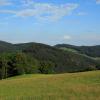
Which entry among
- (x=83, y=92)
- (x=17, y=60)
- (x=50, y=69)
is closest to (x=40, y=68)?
Answer: (x=50, y=69)

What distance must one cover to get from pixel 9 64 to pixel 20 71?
8.25m

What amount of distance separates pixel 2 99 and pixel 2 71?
8640 centimetres

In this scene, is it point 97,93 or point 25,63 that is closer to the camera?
point 97,93

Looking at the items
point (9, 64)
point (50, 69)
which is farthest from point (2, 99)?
point (50, 69)

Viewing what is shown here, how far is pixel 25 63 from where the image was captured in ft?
374

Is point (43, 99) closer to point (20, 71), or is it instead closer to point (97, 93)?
point (97, 93)

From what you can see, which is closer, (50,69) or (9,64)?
(9,64)

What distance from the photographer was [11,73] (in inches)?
4094

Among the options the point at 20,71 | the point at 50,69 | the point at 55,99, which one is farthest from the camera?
the point at 50,69

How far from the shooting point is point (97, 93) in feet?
67.6

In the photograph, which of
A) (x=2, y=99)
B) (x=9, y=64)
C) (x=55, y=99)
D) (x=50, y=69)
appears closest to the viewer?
(x=55, y=99)

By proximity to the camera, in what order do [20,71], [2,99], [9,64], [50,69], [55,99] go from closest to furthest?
[55,99] < [2,99] < [20,71] < [9,64] < [50,69]

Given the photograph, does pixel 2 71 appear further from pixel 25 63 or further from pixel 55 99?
pixel 55 99

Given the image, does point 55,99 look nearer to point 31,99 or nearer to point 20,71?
point 31,99
